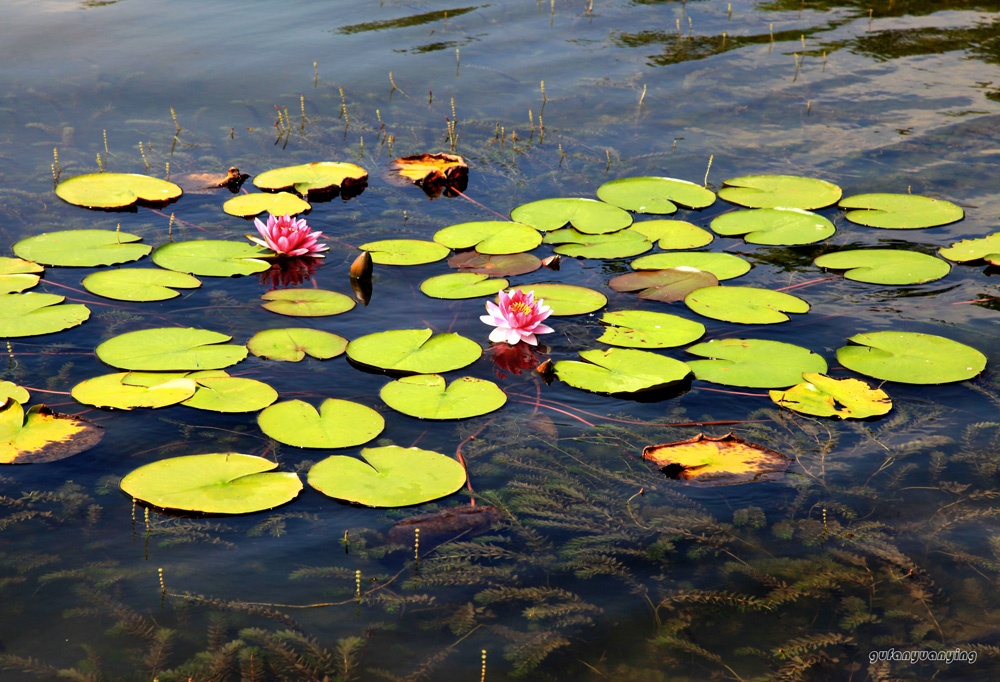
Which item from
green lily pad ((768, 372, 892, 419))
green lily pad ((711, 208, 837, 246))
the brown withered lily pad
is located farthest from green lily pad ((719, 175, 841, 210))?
the brown withered lily pad

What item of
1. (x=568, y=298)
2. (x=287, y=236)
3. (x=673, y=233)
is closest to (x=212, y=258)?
(x=287, y=236)

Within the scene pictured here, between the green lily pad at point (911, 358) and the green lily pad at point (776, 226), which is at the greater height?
the green lily pad at point (776, 226)

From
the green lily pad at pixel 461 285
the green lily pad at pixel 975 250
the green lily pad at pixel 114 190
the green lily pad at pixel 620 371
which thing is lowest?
the green lily pad at pixel 620 371

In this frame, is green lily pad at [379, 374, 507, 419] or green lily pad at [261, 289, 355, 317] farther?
green lily pad at [261, 289, 355, 317]

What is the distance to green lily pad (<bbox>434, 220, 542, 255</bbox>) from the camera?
5.24 meters

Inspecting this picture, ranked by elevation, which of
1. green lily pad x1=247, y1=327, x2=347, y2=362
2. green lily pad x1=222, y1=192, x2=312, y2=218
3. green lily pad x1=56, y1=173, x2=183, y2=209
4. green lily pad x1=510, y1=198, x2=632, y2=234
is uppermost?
green lily pad x1=56, y1=173, x2=183, y2=209

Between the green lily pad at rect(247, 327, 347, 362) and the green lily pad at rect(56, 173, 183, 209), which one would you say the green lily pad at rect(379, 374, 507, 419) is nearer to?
the green lily pad at rect(247, 327, 347, 362)

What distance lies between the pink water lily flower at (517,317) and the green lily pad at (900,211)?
2.42 metres

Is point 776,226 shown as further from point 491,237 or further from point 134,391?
point 134,391

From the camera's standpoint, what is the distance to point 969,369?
4.13m

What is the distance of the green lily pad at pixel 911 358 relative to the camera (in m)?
4.09

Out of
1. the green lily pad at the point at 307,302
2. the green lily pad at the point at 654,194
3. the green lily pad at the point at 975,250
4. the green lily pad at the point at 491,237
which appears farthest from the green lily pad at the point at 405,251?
the green lily pad at the point at 975,250

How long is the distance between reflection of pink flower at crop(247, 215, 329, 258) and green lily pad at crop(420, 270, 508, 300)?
0.72 metres

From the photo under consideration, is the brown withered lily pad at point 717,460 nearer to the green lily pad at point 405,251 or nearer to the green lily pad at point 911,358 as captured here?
the green lily pad at point 911,358
